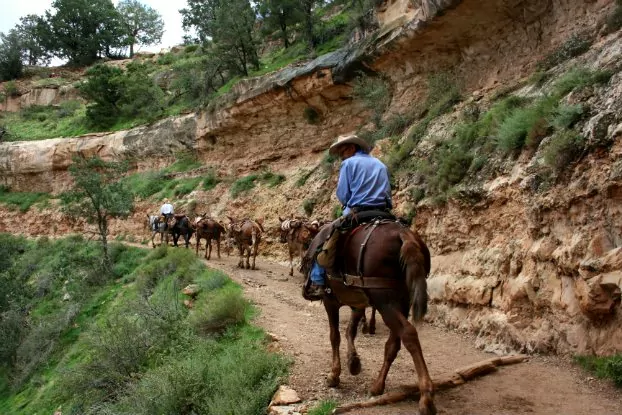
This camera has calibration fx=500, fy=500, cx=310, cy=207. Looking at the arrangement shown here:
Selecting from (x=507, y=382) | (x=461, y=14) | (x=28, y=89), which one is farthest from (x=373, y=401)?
(x=28, y=89)

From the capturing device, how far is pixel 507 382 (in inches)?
235

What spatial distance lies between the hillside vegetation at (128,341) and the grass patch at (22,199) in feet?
38.0

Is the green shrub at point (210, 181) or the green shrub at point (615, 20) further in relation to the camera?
the green shrub at point (210, 181)

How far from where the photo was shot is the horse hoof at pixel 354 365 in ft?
20.5

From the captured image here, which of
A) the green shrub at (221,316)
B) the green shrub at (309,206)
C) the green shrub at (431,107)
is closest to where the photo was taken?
the green shrub at (221,316)

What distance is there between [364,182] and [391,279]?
4.25 ft

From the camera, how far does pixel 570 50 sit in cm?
1212

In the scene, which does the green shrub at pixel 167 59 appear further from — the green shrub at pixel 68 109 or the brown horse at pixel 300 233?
the brown horse at pixel 300 233

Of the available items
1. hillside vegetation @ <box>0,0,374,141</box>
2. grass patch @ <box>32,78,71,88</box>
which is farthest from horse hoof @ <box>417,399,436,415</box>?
grass patch @ <box>32,78,71,88</box>

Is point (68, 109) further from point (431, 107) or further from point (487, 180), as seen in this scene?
point (487, 180)

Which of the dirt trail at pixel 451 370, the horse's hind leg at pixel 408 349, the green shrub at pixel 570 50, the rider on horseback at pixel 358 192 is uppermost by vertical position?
the green shrub at pixel 570 50

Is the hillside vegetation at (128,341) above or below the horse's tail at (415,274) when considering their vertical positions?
below

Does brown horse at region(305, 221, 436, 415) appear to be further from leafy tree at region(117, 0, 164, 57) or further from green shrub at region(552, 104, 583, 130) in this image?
leafy tree at region(117, 0, 164, 57)

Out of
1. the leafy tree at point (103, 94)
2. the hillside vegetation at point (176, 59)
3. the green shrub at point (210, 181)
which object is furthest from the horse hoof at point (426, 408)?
the leafy tree at point (103, 94)
